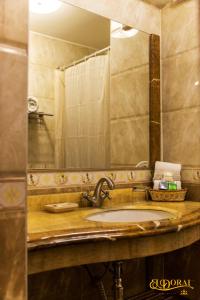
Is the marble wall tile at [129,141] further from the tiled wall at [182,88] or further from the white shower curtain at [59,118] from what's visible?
the white shower curtain at [59,118]

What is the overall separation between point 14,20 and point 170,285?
172 cm

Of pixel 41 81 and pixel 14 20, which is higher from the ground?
pixel 41 81

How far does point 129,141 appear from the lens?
70.2 inches

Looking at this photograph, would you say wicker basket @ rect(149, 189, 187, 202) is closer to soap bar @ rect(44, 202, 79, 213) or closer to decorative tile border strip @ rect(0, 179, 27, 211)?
soap bar @ rect(44, 202, 79, 213)

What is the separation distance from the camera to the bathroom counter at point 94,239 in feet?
2.79

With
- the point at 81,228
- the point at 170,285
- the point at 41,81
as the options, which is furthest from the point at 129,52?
the point at 170,285

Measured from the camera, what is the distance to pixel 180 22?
1815 millimetres

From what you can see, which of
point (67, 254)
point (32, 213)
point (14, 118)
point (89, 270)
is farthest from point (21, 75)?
point (89, 270)

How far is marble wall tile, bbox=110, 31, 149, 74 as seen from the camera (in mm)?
1723

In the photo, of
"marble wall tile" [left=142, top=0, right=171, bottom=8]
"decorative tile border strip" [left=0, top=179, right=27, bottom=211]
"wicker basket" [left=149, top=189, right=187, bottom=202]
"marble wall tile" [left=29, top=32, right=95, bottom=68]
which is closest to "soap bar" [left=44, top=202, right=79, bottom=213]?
"wicker basket" [left=149, top=189, right=187, bottom=202]

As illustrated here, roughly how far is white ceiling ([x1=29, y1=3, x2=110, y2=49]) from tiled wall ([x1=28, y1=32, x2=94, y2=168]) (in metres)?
0.05

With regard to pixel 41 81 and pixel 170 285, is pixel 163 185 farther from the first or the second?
pixel 41 81

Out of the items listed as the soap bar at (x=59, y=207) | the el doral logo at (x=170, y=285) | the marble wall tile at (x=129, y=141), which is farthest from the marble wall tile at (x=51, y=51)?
the el doral logo at (x=170, y=285)

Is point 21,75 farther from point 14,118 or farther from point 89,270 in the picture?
point 89,270
